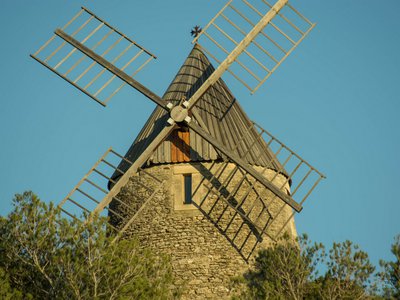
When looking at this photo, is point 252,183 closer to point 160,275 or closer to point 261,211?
point 261,211

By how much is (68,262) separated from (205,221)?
11.8 feet

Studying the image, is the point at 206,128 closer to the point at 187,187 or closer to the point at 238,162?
the point at 238,162

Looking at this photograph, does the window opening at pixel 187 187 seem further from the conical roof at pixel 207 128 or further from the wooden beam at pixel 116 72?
the wooden beam at pixel 116 72

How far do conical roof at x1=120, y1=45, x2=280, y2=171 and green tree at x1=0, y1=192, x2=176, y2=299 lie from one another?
274cm

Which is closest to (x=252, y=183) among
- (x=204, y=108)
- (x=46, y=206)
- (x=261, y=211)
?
(x=261, y=211)

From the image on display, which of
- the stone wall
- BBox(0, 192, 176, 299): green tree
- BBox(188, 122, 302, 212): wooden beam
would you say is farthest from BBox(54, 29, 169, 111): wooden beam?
BBox(0, 192, 176, 299): green tree

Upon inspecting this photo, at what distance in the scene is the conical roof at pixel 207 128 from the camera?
15.8m

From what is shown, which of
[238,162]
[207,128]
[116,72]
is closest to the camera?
[238,162]

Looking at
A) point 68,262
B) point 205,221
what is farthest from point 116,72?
point 68,262

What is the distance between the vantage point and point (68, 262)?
40.6 feet

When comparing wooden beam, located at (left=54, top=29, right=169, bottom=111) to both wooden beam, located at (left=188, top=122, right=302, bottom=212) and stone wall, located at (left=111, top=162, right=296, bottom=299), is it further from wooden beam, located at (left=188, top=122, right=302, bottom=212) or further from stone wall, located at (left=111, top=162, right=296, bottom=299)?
stone wall, located at (left=111, top=162, right=296, bottom=299)

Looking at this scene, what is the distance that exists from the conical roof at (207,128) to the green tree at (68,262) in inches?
108

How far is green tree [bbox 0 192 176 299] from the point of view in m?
12.6

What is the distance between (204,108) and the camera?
1636cm
